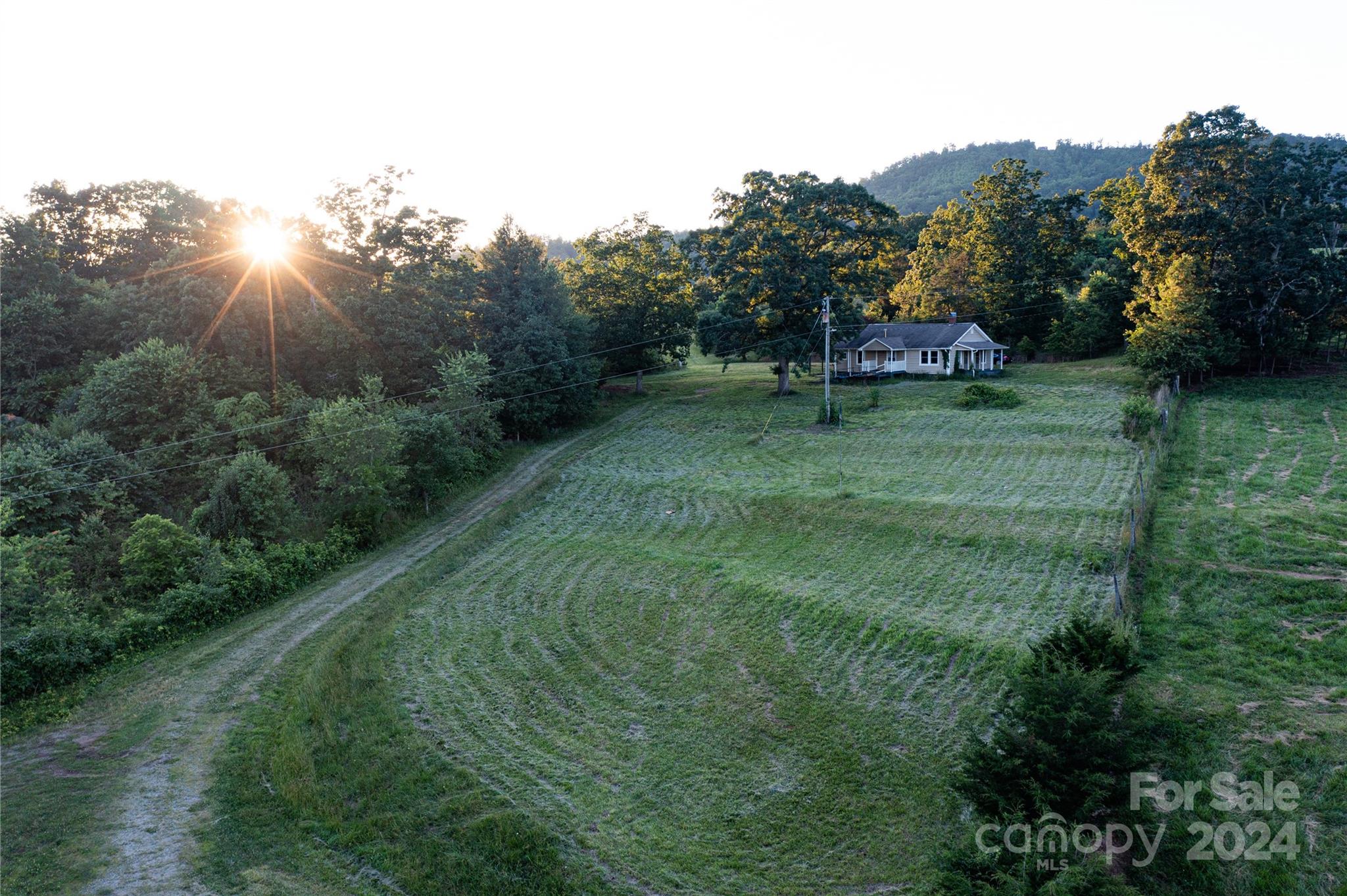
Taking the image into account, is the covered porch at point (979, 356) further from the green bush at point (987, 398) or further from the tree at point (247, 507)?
the tree at point (247, 507)

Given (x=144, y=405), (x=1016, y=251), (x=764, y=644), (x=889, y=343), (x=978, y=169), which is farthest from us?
(x=978, y=169)

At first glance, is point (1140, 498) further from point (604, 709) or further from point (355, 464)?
point (355, 464)

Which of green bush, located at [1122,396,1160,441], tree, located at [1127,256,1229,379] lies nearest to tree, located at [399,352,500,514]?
green bush, located at [1122,396,1160,441]

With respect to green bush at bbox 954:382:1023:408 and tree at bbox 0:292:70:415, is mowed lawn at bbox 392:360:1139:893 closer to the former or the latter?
green bush at bbox 954:382:1023:408

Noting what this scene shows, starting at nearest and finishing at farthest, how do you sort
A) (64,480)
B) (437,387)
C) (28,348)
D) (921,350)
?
1. (64,480)
2. (28,348)
3. (437,387)
4. (921,350)

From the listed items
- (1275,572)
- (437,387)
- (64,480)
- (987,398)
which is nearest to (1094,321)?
(987,398)

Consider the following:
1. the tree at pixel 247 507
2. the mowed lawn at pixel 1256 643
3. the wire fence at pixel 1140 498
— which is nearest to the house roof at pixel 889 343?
the wire fence at pixel 1140 498

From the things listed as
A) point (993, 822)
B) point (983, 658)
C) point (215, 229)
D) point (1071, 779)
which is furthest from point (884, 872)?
point (215, 229)
